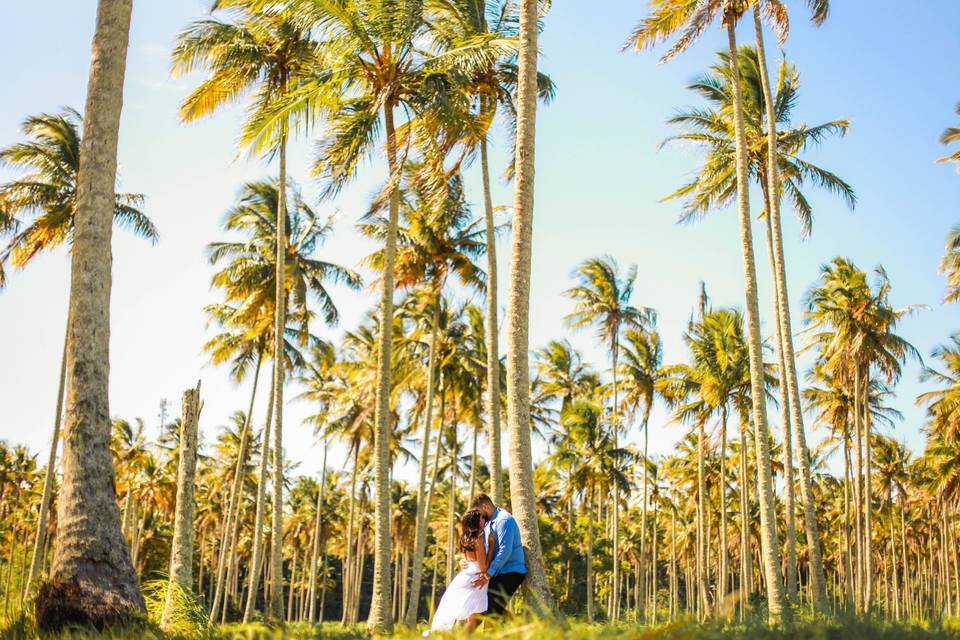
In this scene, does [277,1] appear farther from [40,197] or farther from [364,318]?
[364,318]

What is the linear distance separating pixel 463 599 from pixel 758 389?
12611mm

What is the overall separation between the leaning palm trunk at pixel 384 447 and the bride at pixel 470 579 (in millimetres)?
9553

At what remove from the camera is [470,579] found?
7.17 meters

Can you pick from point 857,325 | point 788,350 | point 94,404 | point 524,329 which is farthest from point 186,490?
point 857,325

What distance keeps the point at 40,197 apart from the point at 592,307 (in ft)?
75.0

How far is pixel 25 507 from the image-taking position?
195 feet

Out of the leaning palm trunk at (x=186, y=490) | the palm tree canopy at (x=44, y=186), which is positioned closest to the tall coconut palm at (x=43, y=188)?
the palm tree canopy at (x=44, y=186)

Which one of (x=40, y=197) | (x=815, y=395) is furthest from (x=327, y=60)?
(x=815, y=395)

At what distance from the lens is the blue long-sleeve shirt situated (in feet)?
24.0

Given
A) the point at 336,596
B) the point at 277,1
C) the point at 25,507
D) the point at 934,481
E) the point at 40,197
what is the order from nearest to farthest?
the point at 277,1, the point at 40,197, the point at 934,481, the point at 25,507, the point at 336,596

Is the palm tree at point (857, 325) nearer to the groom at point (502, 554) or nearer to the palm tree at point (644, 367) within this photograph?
the palm tree at point (644, 367)

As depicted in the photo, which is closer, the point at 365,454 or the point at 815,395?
the point at 815,395

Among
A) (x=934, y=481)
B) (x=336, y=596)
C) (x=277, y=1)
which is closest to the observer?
(x=277, y=1)

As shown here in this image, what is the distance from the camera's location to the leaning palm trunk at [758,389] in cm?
1628
